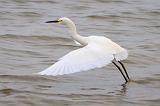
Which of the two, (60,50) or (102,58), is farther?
Result: (60,50)

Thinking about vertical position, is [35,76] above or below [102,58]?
below

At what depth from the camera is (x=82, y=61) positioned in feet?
25.4

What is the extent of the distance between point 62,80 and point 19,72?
2.51 feet

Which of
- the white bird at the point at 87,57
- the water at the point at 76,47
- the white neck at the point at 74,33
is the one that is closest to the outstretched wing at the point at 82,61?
the white bird at the point at 87,57

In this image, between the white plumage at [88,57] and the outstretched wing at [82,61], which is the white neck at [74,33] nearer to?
the white plumage at [88,57]

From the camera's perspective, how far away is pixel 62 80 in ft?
29.9

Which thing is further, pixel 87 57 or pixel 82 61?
pixel 87 57

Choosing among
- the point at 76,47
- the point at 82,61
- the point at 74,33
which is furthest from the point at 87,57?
the point at 76,47

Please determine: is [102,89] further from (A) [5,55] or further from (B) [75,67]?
(A) [5,55]

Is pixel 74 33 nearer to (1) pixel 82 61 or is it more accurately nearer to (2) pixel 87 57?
(2) pixel 87 57

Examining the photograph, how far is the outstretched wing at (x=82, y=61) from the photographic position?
7.39 meters

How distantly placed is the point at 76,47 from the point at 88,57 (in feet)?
13.0

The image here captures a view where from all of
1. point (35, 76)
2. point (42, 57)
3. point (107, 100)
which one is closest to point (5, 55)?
point (42, 57)

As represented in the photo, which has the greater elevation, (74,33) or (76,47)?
(74,33)
